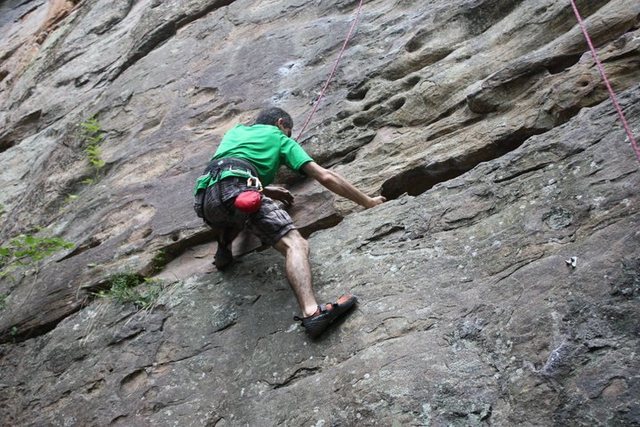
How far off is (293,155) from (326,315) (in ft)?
5.82

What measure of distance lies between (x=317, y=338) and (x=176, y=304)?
5.61 feet

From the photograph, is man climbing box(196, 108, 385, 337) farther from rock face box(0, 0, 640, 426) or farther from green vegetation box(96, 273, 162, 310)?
green vegetation box(96, 273, 162, 310)

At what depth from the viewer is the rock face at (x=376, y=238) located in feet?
12.9

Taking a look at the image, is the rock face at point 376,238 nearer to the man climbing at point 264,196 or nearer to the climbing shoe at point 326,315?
the climbing shoe at point 326,315

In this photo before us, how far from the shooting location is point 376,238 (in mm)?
5336

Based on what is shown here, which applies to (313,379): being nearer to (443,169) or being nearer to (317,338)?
(317,338)

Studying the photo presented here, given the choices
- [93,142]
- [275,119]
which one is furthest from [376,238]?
[93,142]

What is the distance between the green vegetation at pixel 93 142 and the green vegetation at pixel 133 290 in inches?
93.0

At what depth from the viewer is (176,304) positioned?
5.83 metres

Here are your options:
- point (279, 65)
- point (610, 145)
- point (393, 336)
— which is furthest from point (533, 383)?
point (279, 65)

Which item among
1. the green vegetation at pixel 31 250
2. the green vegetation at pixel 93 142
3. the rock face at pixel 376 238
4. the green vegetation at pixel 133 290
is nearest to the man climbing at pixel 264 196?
the rock face at pixel 376 238

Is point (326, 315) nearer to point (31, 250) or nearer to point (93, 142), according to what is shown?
point (31, 250)

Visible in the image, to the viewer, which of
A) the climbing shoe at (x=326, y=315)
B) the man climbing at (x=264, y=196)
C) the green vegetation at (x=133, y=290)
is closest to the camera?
the climbing shoe at (x=326, y=315)

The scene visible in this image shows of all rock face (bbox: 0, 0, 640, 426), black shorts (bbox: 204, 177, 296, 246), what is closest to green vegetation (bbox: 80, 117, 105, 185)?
rock face (bbox: 0, 0, 640, 426)
